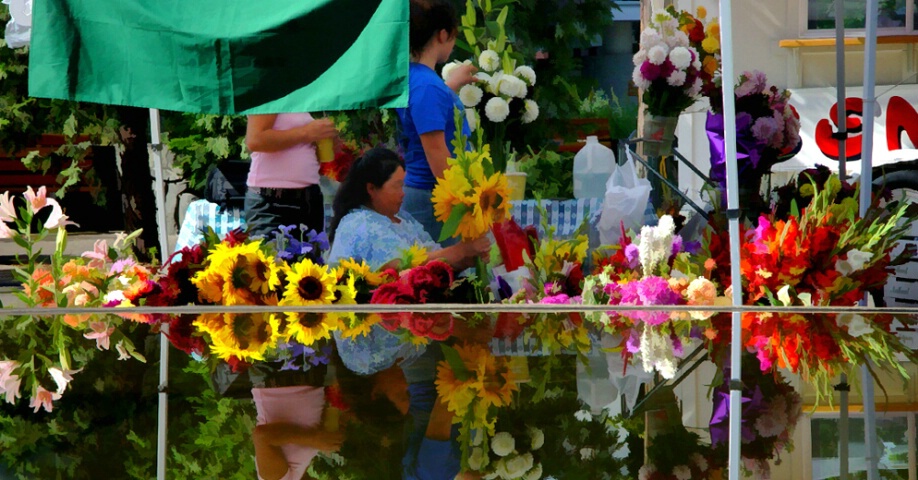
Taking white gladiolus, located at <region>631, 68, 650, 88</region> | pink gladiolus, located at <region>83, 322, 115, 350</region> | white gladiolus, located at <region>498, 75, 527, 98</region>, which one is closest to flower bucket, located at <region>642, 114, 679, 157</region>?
white gladiolus, located at <region>631, 68, 650, 88</region>

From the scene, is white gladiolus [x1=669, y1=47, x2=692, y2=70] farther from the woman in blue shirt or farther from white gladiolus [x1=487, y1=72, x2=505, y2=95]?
the woman in blue shirt

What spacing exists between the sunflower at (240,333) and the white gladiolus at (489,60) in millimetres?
1518

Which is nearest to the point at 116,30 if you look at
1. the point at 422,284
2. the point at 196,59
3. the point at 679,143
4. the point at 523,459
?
the point at 196,59

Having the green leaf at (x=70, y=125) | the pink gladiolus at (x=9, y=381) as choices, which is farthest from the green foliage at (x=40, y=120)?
the pink gladiolus at (x=9, y=381)

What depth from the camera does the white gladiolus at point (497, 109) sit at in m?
5.81

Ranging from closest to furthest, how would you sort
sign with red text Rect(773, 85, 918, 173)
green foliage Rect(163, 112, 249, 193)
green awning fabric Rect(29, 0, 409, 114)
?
green awning fabric Rect(29, 0, 409, 114), sign with red text Rect(773, 85, 918, 173), green foliage Rect(163, 112, 249, 193)

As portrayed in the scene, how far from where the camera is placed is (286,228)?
18.9 ft

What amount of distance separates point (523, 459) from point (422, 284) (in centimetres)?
276

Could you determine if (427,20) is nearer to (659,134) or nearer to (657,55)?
(657,55)

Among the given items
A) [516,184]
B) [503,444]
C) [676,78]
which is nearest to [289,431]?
[503,444]

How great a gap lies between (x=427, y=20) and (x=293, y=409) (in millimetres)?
2436

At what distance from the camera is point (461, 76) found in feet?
19.5

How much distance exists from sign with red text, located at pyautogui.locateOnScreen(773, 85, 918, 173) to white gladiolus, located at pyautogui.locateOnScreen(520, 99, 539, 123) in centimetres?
397

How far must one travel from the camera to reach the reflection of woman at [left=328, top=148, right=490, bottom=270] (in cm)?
564
